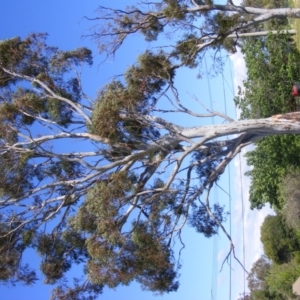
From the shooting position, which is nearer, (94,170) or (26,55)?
(94,170)

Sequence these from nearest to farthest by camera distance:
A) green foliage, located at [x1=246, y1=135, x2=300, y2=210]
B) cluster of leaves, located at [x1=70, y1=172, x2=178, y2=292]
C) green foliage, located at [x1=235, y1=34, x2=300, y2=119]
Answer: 1. cluster of leaves, located at [x1=70, y1=172, x2=178, y2=292]
2. green foliage, located at [x1=235, y1=34, x2=300, y2=119]
3. green foliage, located at [x1=246, y1=135, x2=300, y2=210]

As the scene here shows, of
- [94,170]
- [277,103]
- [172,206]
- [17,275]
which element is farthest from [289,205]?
[17,275]

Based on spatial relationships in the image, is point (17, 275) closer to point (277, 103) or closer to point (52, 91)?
point (52, 91)

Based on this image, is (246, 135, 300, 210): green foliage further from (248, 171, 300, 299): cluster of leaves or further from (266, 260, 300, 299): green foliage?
(266, 260, 300, 299): green foliage

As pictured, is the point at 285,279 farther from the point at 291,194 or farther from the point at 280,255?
the point at 291,194

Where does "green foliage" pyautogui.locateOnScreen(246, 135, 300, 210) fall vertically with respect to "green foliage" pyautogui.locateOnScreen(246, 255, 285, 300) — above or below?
above

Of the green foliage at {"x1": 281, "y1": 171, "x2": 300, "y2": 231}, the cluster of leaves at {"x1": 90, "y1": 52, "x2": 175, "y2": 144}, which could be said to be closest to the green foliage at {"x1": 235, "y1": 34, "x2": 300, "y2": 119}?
the green foliage at {"x1": 281, "y1": 171, "x2": 300, "y2": 231}

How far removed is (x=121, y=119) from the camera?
14.6m

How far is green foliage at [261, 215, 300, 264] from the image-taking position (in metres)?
29.2

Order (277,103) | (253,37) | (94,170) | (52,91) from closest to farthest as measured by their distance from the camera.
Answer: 1. (94,170)
2. (52,91)
3. (277,103)
4. (253,37)

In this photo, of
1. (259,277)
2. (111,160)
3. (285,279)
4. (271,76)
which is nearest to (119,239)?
(111,160)

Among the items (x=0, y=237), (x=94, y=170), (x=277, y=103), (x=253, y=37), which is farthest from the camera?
(x=253, y=37)

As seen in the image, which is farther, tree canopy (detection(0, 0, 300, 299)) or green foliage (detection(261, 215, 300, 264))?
green foliage (detection(261, 215, 300, 264))

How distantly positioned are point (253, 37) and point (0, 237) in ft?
53.1
